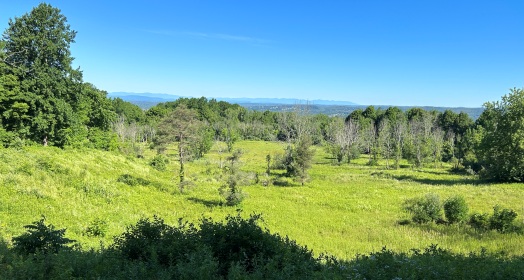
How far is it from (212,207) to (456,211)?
14.9 metres

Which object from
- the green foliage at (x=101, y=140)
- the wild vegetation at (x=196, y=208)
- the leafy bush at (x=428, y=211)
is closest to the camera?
the wild vegetation at (x=196, y=208)

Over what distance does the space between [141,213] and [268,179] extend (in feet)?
64.7

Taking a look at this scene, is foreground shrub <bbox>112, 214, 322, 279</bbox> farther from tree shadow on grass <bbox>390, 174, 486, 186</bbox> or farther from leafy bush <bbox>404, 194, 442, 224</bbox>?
tree shadow on grass <bbox>390, 174, 486, 186</bbox>

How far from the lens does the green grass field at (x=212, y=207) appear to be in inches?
536

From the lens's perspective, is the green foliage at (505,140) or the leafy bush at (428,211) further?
the green foliage at (505,140)

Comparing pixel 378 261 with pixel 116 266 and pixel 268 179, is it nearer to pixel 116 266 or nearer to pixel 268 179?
pixel 116 266

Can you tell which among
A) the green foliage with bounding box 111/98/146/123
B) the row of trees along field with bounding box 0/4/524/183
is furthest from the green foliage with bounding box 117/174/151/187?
the green foliage with bounding box 111/98/146/123

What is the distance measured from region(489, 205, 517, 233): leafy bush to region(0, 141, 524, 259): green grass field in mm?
1114

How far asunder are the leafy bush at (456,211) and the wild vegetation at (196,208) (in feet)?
0.25

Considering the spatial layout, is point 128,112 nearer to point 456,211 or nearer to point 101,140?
point 101,140

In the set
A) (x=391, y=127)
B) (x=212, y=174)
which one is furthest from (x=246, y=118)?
(x=212, y=174)

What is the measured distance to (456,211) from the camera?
1980 centimetres

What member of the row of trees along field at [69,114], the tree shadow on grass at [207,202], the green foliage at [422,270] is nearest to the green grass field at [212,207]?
the tree shadow on grass at [207,202]

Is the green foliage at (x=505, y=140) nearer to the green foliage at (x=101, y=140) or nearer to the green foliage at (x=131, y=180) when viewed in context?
the green foliage at (x=131, y=180)
